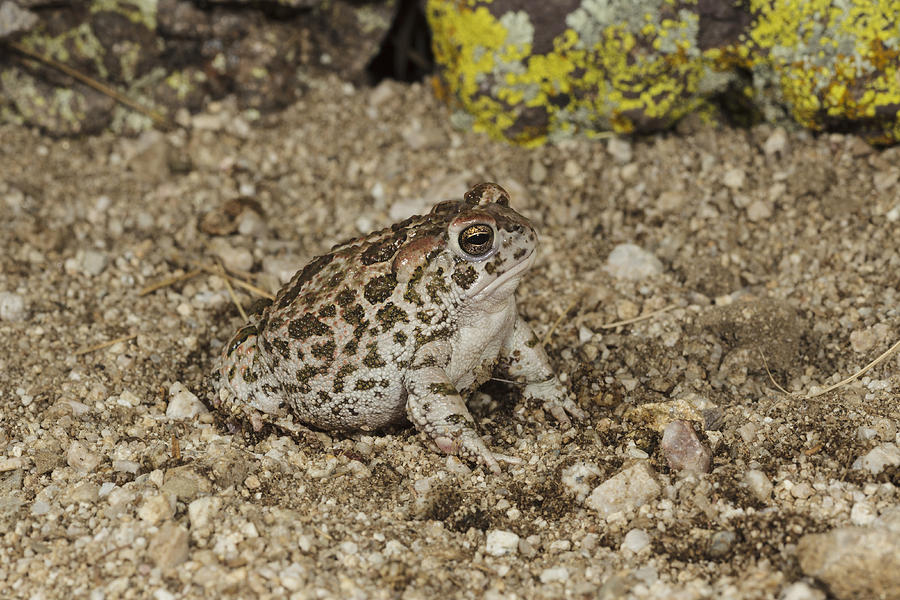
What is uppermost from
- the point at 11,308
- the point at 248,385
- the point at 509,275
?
the point at 11,308

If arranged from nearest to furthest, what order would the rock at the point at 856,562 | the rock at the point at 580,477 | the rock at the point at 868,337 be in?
the rock at the point at 856,562 → the rock at the point at 580,477 → the rock at the point at 868,337

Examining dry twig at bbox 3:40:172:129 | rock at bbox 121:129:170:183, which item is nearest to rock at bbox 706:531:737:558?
rock at bbox 121:129:170:183

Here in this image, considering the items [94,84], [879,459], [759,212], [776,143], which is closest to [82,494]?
[879,459]

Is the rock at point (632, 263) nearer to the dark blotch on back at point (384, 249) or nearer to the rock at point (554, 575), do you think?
the dark blotch on back at point (384, 249)

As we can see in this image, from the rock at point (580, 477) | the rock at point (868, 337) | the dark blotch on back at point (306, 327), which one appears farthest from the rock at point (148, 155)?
the rock at point (868, 337)

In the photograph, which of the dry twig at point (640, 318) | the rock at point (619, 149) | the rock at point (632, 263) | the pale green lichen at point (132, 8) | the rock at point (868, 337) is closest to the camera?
the rock at point (868, 337)

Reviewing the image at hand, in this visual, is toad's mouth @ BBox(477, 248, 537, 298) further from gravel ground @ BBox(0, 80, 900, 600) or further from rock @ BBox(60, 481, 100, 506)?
rock @ BBox(60, 481, 100, 506)

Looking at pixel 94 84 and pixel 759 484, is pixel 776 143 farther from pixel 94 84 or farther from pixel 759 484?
pixel 94 84
